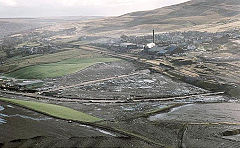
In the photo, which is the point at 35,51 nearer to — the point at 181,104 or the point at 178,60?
the point at 178,60

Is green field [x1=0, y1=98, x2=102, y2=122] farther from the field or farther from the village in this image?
the village

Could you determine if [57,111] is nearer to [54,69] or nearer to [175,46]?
[54,69]

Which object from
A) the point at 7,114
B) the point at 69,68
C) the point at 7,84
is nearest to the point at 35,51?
the point at 69,68

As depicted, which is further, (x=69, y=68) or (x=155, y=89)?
(x=69, y=68)

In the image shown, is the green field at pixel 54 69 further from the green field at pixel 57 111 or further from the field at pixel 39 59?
the green field at pixel 57 111

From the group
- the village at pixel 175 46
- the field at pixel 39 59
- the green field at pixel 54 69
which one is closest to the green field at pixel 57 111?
the green field at pixel 54 69

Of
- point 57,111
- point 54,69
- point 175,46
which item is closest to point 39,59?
point 54,69
